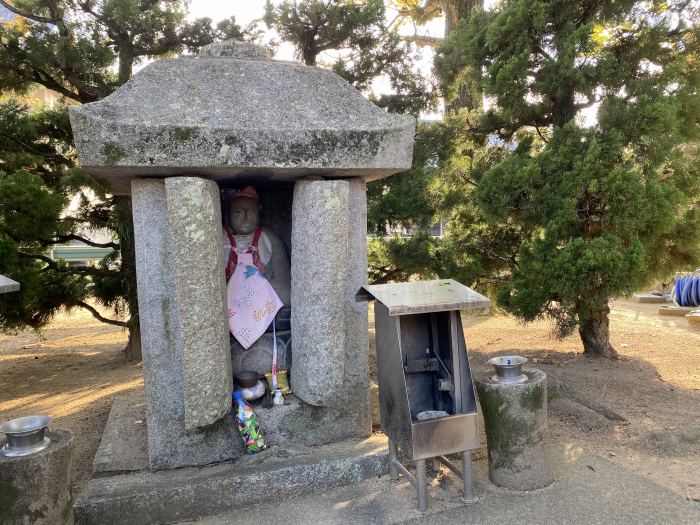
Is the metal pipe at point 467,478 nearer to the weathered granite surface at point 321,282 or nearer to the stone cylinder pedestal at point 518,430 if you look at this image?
the stone cylinder pedestal at point 518,430

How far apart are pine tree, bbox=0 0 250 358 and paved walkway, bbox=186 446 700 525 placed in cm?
407

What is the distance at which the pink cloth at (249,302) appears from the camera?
351cm

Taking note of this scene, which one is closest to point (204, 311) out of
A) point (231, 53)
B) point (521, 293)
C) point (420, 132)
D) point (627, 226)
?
point (231, 53)

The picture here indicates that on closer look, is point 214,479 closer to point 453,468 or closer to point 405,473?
point 405,473

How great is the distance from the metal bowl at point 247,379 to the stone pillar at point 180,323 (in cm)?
23

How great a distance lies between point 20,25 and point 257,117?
192 inches

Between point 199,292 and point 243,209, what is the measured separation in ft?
2.82

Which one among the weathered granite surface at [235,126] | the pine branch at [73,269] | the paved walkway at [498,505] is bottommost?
the paved walkway at [498,505]

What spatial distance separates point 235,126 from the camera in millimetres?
2844

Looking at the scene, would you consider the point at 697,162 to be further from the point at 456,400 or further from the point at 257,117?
the point at 257,117

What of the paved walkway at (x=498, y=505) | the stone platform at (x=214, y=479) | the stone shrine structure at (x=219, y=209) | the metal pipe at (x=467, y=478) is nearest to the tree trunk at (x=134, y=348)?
the stone platform at (x=214, y=479)

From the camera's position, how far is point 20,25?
19.8ft

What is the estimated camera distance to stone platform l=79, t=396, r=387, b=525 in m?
2.71

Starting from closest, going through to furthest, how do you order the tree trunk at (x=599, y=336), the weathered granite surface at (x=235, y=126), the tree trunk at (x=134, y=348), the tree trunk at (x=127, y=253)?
1. the weathered granite surface at (x=235, y=126)
2. the tree trunk at (x=599, y=336)
3. the tree trunk at (x=127, y=253)
4. the tree trunk at (x=134, y=348)
